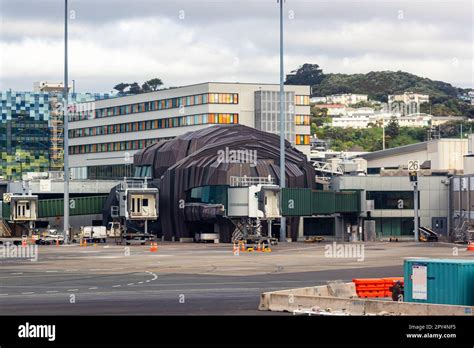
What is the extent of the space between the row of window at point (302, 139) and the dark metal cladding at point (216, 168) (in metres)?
43.0

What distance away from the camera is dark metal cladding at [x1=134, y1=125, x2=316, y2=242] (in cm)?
12938

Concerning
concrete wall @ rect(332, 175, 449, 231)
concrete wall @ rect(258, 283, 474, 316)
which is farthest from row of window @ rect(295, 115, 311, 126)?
concrete wall @ rect(258, 283, 474, 316)

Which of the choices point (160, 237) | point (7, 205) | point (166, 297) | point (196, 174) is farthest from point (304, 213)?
point (166, 297)

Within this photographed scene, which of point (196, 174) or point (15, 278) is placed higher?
point (196, 174)

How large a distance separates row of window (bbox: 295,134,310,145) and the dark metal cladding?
43.0 metres

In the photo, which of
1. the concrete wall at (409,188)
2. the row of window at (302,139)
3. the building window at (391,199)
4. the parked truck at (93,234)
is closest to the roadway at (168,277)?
the parked truck at (93,234)

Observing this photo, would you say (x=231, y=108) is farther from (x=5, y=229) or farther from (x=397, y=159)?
(x=5, y=229)

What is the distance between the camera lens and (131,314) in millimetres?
42812

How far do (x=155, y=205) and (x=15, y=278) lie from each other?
70.3 metres

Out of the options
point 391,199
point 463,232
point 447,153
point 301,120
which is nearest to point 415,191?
point 463,232

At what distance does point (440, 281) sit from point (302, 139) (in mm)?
144044

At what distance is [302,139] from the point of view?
18762 centimetres
